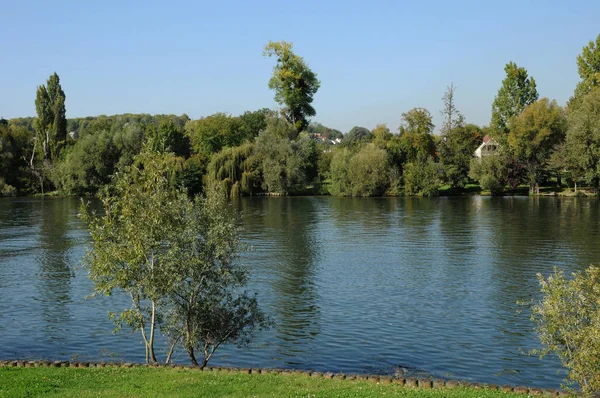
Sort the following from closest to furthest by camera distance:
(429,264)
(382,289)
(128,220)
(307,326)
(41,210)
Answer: (128,220) → (307,326) → (382,289) → (429,264) → (41,210)

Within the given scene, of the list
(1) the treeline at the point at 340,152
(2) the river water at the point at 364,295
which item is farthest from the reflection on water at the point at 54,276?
(1) the treeline at the point at 340,152

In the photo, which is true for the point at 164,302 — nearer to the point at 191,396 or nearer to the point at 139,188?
the point at 139,188

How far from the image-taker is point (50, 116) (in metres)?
141

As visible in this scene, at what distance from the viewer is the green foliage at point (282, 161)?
120m

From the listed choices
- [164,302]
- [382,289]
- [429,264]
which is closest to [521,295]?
[382,289]

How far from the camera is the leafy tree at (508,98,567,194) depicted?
11381 cm

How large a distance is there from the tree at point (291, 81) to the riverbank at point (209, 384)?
11614 centimetres

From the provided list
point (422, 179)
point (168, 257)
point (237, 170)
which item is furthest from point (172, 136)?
point (168, 257)

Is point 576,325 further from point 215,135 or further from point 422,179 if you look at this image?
point 215,135

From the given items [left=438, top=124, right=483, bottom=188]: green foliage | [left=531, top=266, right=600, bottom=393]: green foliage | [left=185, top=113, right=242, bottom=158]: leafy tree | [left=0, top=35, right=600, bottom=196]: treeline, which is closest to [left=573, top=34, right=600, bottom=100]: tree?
[left=0, top=35, right=600, bottom=196]: treeline

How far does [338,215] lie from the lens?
83.8m

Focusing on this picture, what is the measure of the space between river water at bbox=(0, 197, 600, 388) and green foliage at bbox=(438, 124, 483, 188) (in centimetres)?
5203

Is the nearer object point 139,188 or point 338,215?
point 139,188

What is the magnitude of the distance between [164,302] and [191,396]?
7.02 meters
